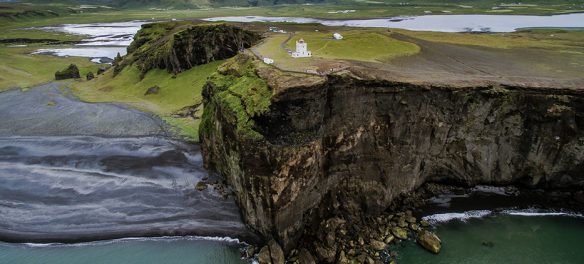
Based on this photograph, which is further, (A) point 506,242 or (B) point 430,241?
(A) point 506,242

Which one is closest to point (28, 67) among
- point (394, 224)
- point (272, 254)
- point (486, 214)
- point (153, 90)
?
point (153, 90)

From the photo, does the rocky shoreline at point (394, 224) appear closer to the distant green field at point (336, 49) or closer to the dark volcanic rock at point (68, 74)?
the distant green field at point (336, 49)

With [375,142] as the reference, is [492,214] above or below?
below

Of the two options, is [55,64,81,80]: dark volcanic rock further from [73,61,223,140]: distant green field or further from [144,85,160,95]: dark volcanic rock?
[144,85,160,95]: dark volcanic rock

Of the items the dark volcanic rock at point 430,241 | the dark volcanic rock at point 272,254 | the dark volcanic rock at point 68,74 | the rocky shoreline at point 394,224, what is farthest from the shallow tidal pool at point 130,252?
the dark volcanic rock at point 68,74

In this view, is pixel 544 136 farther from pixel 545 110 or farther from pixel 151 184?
pixel 151 184

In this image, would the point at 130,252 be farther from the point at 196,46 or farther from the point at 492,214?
the point at 196,46
